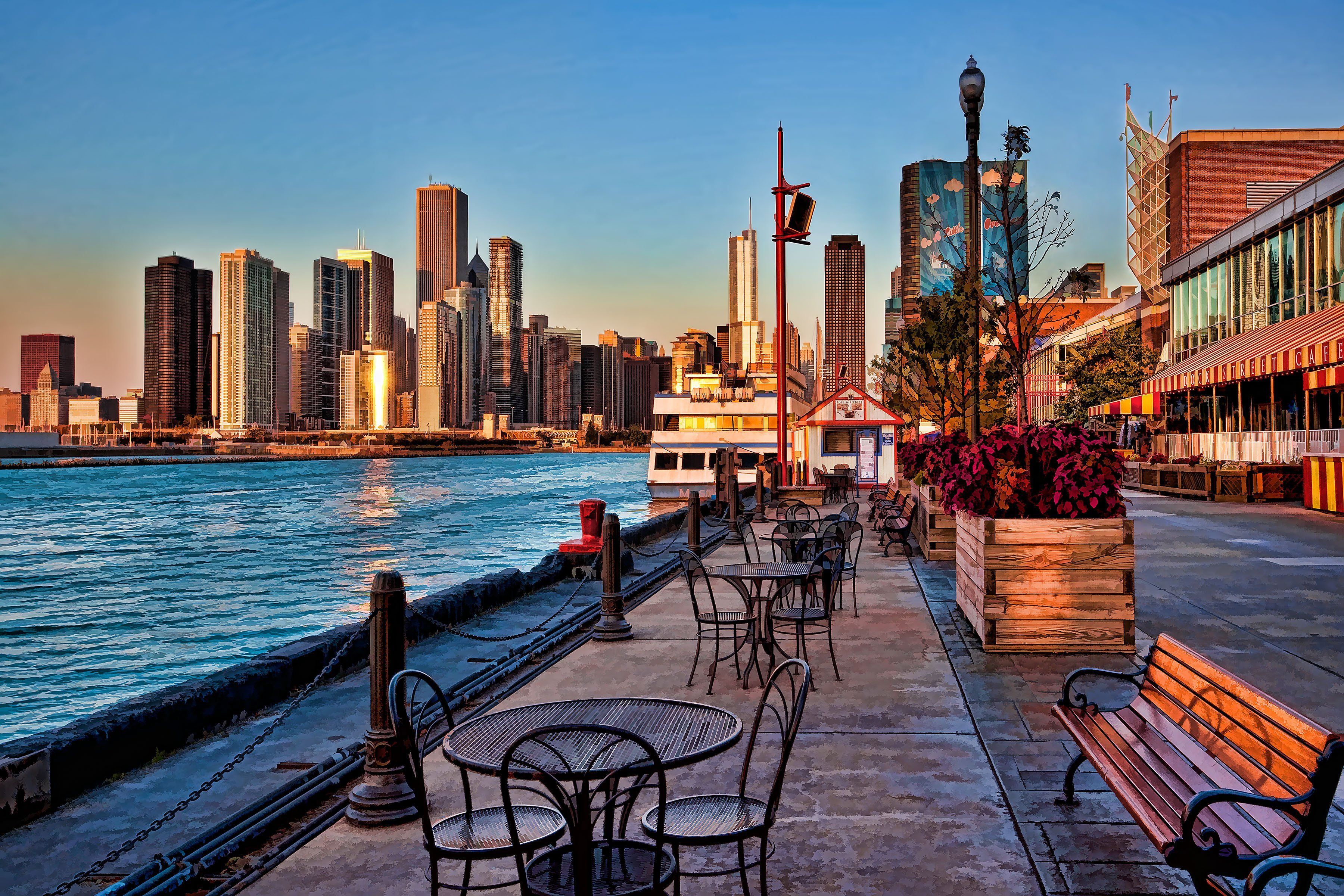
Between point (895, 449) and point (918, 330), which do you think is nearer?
point (918, 330)

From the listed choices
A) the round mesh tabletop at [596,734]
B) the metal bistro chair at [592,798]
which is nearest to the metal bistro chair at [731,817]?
the metal bistro chair at [592,798]

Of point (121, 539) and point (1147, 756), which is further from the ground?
point (1147, 756)

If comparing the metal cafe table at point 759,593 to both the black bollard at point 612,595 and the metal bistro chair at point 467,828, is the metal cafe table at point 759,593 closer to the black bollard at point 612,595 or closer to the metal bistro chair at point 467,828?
the black bollard at point 612,595

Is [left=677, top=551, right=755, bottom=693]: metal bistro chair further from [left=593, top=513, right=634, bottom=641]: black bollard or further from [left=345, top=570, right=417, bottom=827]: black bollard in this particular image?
[left=345, top=570, right=417, bottom=827]: black bollard

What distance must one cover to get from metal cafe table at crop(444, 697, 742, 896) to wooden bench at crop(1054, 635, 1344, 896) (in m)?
1.48

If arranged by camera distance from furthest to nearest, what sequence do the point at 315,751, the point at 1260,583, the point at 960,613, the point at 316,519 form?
the point at 316,519 → the point at 1260,583 → the point at 960,613 → the point at 315,751

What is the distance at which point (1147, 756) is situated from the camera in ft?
13.1

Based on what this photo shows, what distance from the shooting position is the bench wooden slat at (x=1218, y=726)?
318 centimetres

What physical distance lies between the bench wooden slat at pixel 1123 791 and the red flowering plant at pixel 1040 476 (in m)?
3.30

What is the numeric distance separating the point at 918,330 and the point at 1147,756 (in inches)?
1100

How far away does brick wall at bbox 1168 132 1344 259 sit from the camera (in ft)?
210

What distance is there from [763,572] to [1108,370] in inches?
2044

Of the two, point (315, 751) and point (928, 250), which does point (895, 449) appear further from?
point (928, 250)

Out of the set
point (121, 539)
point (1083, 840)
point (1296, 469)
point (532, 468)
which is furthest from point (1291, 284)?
point (532, 468)
